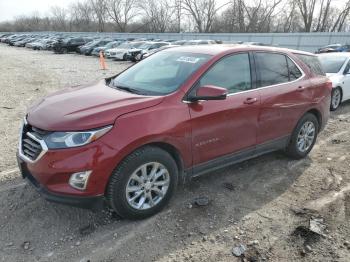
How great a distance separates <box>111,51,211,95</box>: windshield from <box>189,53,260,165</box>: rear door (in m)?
0.23

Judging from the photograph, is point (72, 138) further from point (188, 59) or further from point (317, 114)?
point (317, 114)

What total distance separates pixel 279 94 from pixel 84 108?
268 cm

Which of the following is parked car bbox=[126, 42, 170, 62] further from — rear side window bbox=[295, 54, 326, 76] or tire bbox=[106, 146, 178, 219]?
tire bbox=[106, 146, 178, 219]

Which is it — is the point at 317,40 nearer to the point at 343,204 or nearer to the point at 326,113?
the point at 326,113

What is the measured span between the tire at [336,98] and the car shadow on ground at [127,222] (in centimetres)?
522

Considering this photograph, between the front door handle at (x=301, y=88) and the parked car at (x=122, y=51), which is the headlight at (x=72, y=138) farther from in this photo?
the parked car at (x=122, y=51)

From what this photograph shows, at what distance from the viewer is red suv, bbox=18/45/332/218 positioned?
3.39 metres

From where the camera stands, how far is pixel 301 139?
5684mm

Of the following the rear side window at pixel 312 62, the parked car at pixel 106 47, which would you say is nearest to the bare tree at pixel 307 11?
the parked car at pixel 106 47

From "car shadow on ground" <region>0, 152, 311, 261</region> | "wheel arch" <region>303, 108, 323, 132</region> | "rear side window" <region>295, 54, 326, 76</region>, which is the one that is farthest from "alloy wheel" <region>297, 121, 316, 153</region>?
"car shadow on ground" <region>0, 152, 311, 261</region>

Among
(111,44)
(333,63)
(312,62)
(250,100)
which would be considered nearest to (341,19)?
Answer: (111,44)

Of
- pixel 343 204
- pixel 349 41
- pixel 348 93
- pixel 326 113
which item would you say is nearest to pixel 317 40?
pixel 349 41

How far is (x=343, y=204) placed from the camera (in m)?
4.38

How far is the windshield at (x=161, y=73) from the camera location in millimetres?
4141
